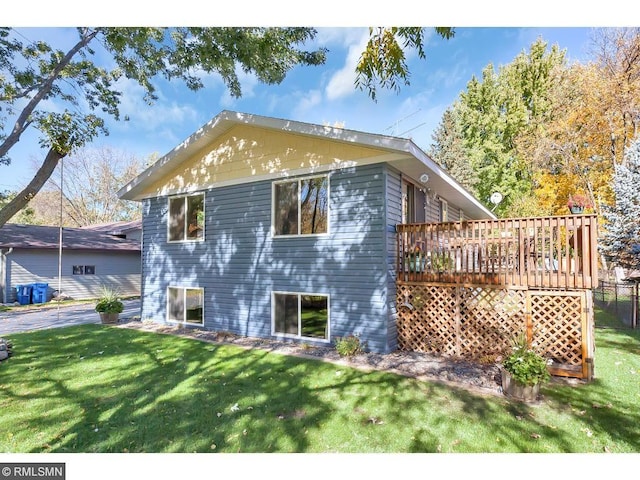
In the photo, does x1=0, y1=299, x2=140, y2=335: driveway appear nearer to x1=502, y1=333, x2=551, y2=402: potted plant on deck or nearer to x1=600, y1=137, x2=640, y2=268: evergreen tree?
x1=502, y1=333, x2=551, y2=402: potted plant on deck

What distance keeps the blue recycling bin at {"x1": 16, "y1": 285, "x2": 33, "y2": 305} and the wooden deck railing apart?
15.7 metres

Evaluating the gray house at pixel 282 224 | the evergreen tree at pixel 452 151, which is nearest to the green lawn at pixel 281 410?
the gray house at pixel 282 224

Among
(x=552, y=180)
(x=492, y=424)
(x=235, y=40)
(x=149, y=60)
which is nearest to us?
(x=492, y=424)

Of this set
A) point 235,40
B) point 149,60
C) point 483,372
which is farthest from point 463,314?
point 149,60

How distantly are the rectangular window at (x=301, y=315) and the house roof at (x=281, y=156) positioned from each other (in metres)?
2.76

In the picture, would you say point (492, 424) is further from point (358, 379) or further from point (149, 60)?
point (149, 60)

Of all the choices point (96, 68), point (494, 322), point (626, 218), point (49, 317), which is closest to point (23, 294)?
point (49, 317)

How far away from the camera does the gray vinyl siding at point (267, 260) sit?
20.4 ft

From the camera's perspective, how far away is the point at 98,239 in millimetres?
17312

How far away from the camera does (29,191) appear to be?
584 cm

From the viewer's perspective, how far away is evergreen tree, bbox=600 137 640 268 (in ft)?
28.8

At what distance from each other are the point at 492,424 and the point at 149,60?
29.5 feet

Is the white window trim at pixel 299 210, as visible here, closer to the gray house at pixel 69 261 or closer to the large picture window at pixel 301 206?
the large picture window at pixel 301 206
